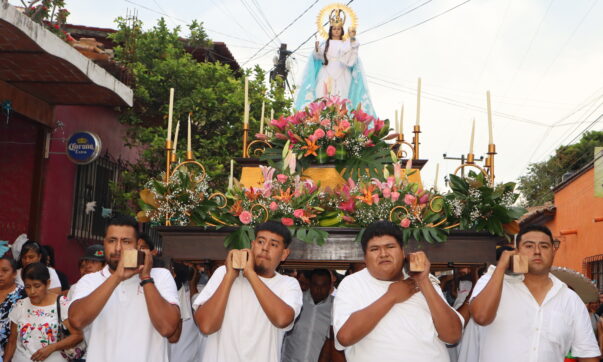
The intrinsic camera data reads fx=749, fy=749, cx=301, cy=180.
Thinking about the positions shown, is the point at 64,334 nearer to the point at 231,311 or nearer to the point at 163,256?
the point at 163,256

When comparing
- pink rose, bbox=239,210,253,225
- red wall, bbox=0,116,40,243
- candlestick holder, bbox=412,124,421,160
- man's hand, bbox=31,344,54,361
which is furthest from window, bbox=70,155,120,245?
pink rose, bbox=239,210,253,225

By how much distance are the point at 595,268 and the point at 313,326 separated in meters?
14.3

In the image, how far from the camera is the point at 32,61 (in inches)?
365

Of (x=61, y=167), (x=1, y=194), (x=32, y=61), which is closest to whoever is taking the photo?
(x=32, y=61)

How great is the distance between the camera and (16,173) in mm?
11656

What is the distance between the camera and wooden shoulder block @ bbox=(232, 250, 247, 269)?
4.12 metres

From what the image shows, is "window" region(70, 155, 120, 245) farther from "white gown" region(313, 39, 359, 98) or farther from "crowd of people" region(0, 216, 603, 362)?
"crowd of people" region(0, 216, 603, 362)

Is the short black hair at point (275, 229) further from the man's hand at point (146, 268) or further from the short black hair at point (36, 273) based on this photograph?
the short black hair at point (36, 273)

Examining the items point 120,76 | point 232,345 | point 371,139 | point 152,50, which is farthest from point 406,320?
point 152,50

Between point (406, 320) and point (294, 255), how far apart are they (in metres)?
1.42

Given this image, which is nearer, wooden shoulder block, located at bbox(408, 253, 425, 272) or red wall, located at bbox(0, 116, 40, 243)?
wooden shoulder block, located at bbox(408, 253, 425, 272)

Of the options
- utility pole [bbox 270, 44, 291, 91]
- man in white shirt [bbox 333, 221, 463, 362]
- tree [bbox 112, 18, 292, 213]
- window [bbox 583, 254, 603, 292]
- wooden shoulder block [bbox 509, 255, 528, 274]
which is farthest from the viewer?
utility pole [bbox 270, 44, 291, 91]

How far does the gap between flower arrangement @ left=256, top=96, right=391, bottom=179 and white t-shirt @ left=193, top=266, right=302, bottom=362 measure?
1.76 metres

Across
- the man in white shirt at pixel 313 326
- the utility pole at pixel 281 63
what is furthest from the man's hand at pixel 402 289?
the utility pole at pixel 281 63
